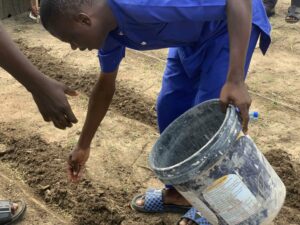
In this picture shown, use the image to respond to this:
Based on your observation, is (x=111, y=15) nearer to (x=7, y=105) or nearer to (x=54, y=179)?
(x=54, y=179)

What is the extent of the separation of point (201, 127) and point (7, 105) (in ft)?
7.43

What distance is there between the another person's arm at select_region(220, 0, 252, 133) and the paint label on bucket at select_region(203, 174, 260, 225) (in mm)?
264

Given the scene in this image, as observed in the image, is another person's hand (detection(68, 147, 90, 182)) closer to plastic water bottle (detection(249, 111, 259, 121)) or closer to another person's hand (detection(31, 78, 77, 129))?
another person's hand (detection(31, 78, 77, 129))

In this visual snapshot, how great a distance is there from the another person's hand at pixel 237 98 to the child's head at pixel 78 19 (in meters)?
0.57

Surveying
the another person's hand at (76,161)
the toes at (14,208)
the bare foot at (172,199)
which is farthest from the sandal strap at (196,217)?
the toes at (14,208)

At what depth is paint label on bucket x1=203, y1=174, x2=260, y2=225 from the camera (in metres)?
2.14

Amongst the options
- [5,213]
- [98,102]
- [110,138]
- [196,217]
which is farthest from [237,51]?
[110,138]

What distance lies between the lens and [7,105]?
14.0ft

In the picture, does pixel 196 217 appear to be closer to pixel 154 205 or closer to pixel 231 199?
pixel 154 205

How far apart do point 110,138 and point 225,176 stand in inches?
70.4

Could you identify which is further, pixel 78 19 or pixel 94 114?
pixel 94 114

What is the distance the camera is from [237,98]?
85.4 inches

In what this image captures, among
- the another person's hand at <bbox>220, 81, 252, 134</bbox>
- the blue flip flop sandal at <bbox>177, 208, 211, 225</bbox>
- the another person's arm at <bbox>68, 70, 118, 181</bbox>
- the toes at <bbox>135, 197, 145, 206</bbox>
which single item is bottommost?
the toes at <bbox>135, 197, 145, 206</bbox>

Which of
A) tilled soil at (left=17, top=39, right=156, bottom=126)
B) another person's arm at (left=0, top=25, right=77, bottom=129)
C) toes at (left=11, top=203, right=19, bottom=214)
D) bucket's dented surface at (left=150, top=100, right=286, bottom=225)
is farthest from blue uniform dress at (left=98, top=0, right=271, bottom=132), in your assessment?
tilled soil at (left=17, top=39, right=156, bottom=126)
